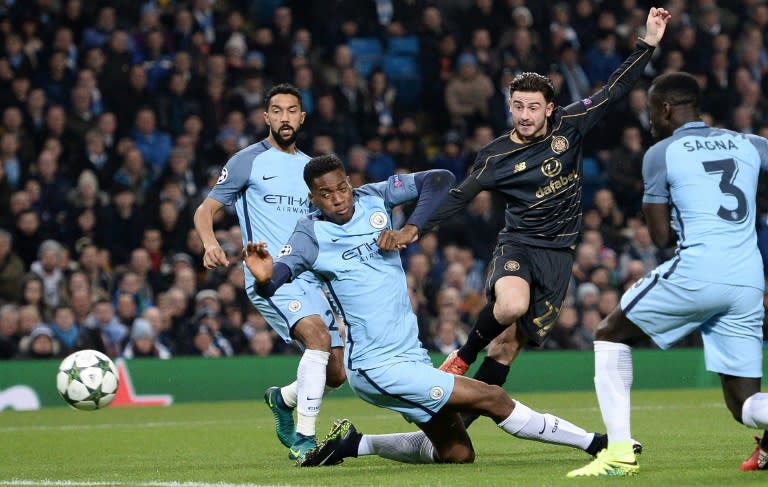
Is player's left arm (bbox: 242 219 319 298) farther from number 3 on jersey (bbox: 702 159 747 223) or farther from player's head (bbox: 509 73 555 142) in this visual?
number 3 on jersey (bbox: 702 159 747 223)

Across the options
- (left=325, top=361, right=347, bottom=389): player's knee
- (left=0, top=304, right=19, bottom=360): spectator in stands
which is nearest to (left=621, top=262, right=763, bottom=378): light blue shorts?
(left=325, top=361, right=347, bottom=389): player's knee

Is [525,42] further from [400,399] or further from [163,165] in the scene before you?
[400,399]

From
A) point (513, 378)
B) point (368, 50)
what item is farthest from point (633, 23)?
point (513, 378)

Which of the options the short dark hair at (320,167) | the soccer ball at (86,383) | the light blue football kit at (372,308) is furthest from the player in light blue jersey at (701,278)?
the soccer ball at (86,383)

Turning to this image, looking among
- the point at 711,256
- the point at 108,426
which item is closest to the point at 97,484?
the point at 711,256

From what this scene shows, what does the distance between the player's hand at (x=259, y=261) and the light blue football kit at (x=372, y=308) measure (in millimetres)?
327

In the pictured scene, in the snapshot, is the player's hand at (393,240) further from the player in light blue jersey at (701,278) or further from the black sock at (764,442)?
the black sock at (764,442)

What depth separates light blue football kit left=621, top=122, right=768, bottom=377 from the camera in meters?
6.70

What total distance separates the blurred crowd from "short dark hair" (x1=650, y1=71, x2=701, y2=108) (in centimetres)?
847

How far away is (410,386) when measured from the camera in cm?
741

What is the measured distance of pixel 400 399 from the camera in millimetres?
7465

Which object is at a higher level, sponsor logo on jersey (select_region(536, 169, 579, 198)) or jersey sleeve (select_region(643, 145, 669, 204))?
jersey sleeve (select_region(643, 145, 669, 204))

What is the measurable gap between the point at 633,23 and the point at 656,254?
4.65 meters

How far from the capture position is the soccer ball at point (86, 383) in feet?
33.1
